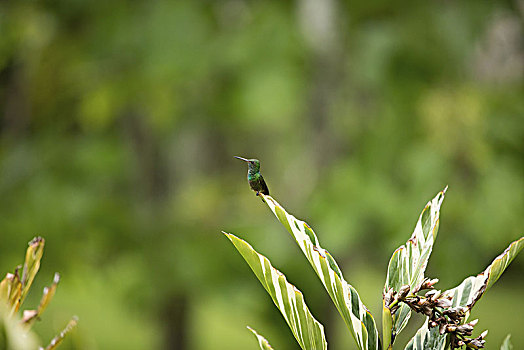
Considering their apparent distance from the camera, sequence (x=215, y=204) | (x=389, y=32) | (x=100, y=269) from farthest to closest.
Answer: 1. (x=215, y=204)
2. (x=100, y=269)
3. (x=389, y=32)

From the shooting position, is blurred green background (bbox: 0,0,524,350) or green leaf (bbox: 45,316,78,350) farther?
blurred green background (bbox: 0,0,524,350)

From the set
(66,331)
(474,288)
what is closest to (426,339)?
(474,288)

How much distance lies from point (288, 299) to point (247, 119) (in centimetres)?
A: 152

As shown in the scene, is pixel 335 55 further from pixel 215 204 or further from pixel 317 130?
pixel 215 204

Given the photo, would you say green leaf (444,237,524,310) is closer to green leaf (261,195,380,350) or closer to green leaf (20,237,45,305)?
green leaf (261,195,380,350)

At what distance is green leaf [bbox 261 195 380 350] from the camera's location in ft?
1.00

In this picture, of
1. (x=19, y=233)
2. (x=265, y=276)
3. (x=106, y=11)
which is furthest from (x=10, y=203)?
(x=265, y=276)

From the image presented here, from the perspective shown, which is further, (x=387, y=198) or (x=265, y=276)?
(x=387, y=198)

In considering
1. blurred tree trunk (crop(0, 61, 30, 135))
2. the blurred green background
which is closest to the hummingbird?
the blurred green background

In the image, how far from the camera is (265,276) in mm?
314

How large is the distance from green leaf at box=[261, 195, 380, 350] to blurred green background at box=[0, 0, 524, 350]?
1.18 metres

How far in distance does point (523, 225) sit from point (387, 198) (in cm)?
35

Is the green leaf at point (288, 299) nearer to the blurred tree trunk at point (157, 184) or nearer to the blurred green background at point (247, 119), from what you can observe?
the blurred green background at point (247, 119)

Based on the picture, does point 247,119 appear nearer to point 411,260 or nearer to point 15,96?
point 15,96
